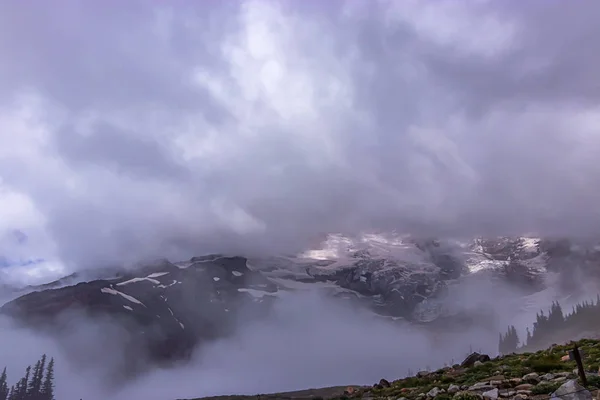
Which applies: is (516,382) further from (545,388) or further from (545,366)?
(545,366)

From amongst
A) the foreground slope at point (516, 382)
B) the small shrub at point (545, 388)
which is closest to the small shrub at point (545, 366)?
the foreground slope at point (516, 382)

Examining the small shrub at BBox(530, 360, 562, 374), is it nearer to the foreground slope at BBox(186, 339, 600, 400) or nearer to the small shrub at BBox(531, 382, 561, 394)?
the foreground slope at BBox(186, 339, 600, 400)

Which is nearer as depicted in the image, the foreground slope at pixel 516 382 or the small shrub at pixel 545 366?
the foreground slope at pixel 516 382

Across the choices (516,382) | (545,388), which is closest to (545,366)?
(516,382)

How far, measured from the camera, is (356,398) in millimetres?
39719

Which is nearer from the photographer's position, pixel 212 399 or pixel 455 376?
pixel 455 376

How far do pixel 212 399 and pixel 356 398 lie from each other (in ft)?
443

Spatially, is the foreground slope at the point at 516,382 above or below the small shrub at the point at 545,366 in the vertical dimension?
below

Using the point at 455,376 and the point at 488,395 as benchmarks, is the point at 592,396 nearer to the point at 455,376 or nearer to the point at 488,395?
the point at 488,395

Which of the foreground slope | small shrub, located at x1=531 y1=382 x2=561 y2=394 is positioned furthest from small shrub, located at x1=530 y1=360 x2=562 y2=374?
small shrub, located at x1=531 y1=382 x2=561 y2=394

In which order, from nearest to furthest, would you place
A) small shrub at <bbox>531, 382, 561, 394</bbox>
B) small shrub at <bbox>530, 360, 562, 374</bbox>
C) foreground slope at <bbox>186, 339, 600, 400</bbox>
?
foreground slope at <bbox>186, 339, 600, 400</bbox> → small shrub at <bbox>531, 382, 561, 394</bbox> → small shrub at <bbox>530, 360, 562, 374</bbox>

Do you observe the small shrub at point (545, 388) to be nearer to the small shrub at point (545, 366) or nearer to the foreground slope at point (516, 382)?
the foreground slope at point (516, 382)

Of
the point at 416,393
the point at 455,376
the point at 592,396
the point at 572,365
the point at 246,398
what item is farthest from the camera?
the point at 246,398

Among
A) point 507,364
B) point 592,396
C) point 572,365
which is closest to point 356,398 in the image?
point 507,364
